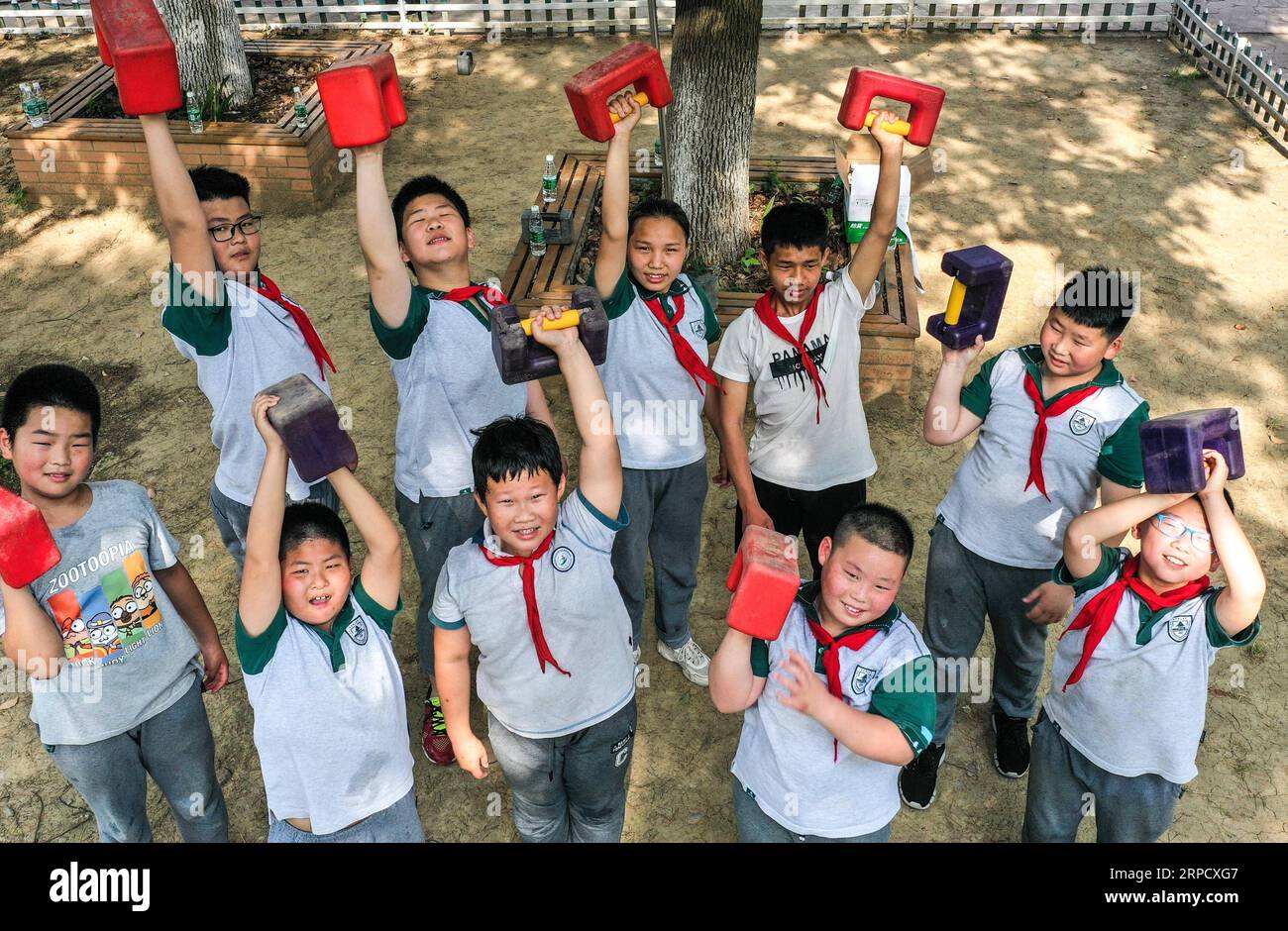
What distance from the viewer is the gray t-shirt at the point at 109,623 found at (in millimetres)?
3059

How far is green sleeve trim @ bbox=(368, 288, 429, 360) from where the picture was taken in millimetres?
3564

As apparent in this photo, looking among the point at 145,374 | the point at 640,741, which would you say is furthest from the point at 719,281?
the point at 145,374

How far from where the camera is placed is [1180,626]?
9.91 ft

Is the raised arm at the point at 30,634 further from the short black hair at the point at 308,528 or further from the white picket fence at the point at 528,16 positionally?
the white picket fence at the point at 528,16

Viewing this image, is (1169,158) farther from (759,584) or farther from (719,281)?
(759,584)

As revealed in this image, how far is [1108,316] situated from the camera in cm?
335

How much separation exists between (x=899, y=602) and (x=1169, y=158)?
5601mm

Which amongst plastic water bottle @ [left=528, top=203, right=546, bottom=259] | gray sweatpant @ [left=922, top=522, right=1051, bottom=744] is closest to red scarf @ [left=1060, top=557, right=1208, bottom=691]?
gray sweatpant @ [left=922, top=522, right=1051, bottom=744]

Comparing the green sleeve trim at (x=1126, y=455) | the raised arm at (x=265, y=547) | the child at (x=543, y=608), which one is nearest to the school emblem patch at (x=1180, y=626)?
the green sleeve trim at (x=1126, y=455)

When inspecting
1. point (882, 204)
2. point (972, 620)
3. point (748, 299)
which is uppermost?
point (882, 204)

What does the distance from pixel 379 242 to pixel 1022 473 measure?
2.33 meters

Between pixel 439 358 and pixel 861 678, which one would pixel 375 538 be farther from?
pixel 861 678

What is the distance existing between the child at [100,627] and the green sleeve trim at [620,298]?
1.73 metres

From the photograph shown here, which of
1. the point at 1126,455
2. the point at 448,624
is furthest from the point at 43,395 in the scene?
the point at 1126,455
